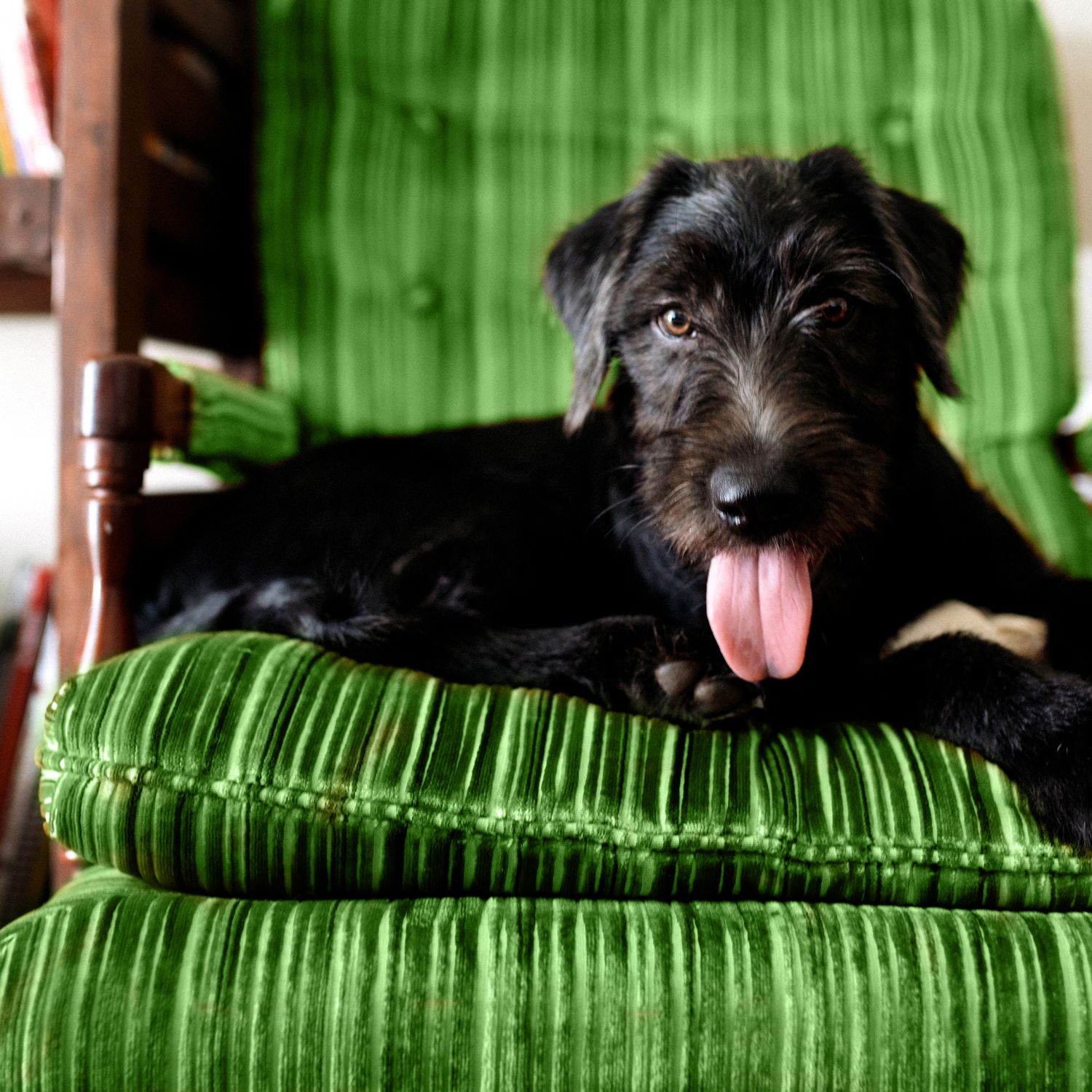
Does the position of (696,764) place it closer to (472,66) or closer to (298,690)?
(298,690)

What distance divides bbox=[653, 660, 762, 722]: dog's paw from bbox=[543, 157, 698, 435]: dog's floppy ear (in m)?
0.47

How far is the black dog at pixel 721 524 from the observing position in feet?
3.59

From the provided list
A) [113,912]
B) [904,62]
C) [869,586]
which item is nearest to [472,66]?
[904,62]

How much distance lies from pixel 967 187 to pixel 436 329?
4.42ft

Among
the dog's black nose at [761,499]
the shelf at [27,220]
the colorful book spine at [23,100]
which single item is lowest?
the dog's black nose at [761,499]

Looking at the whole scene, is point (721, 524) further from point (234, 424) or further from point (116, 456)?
point (234, 424)

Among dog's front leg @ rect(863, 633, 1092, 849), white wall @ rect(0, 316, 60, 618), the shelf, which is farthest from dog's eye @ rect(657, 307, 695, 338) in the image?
white wall @ rect(0, 316, 60, 618)

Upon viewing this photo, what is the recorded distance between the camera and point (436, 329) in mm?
2213

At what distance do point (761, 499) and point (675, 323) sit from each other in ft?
1.37

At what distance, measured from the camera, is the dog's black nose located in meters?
1.06

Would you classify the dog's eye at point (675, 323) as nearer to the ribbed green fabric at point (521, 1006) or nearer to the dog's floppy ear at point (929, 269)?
the dog's floppy ear at point (929, 269)

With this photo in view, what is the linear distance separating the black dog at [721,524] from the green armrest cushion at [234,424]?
124mm

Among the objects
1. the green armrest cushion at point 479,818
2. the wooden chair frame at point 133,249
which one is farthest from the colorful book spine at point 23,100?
the green armrest cushion at point 479,818

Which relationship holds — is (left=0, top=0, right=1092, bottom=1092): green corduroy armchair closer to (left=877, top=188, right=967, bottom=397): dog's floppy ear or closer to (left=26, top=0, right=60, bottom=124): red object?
(left=877, top=188, right=967, bottom=397): dog's floppy ear
